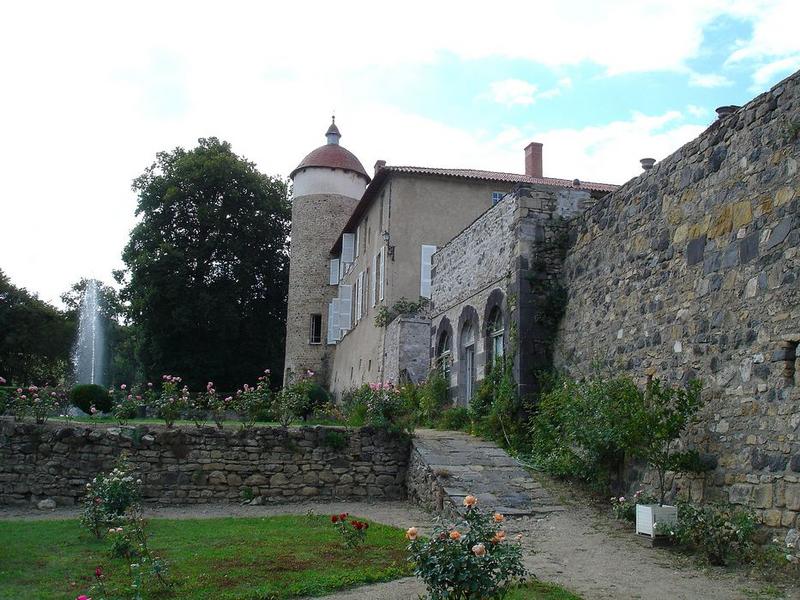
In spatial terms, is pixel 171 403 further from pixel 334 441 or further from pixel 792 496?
pixel 792 496

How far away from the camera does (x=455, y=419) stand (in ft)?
46.5

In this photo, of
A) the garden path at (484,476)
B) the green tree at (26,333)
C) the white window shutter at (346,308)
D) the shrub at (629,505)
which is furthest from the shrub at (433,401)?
the green tree at (26,333)

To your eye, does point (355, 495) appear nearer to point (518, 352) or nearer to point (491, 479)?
point (491, 479)

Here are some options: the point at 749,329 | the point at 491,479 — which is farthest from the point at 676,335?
the point at 491,479

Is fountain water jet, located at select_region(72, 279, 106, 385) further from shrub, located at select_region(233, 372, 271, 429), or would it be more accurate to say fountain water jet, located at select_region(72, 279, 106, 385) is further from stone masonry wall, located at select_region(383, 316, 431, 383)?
shrub, located at select_region(233, 372, 271, 429)

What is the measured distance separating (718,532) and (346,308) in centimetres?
2329

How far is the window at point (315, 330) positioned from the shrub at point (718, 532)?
26480 mm

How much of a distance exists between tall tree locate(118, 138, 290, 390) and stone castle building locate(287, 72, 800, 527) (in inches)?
564

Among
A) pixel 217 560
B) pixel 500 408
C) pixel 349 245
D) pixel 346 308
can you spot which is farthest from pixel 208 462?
pixel 349 245

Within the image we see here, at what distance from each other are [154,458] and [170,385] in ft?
4.39

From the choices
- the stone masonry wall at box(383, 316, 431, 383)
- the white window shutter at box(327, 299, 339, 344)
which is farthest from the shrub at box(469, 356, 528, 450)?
the white window shutter at box(327, 299, 339, 344)

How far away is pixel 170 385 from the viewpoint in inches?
487

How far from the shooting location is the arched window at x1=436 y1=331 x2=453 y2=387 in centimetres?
1612

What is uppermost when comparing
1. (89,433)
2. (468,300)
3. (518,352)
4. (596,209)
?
(596,209)
